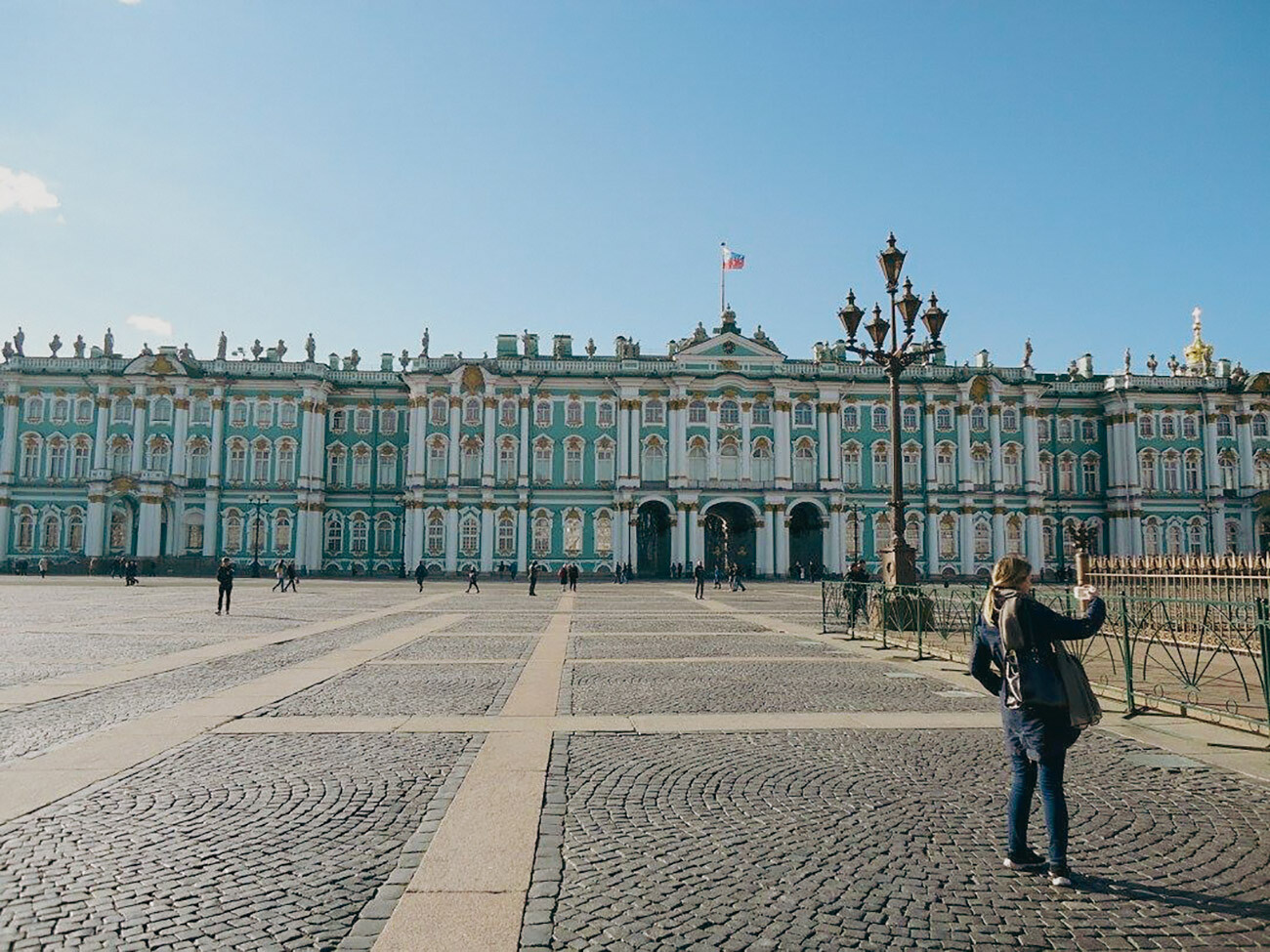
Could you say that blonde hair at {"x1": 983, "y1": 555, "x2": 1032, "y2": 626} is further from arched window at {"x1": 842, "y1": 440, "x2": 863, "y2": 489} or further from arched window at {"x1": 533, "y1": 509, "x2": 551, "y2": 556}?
arched window at {"x1": 842, "y1": 440, "x2": 863, "y2": 489}

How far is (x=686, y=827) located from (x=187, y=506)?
6062cm

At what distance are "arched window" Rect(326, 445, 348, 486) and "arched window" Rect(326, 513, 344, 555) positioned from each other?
7.51 feet

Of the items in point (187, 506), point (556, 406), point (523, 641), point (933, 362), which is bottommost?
point (523, 641)

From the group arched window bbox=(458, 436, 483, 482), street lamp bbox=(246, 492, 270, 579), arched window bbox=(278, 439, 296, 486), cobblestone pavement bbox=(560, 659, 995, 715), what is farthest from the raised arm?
arched window bbox=(278, 439, 296, 486)

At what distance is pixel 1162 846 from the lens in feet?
16.7

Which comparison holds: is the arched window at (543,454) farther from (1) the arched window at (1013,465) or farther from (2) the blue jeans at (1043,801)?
(2) the blue jeans at (1043,801)

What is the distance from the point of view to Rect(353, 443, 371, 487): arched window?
60.5m

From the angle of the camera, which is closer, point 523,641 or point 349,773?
point 349,773

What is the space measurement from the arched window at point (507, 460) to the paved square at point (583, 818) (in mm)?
46903

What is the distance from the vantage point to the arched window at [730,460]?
58.8m

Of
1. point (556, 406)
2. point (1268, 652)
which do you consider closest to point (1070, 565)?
point (556, 406)

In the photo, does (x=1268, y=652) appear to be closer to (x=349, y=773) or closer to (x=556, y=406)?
(x=349, y=773)

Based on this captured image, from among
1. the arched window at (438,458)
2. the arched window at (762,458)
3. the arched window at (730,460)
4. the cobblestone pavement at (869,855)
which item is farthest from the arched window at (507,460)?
the cobblestone pavement at (869,855)

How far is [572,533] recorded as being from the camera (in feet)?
191
